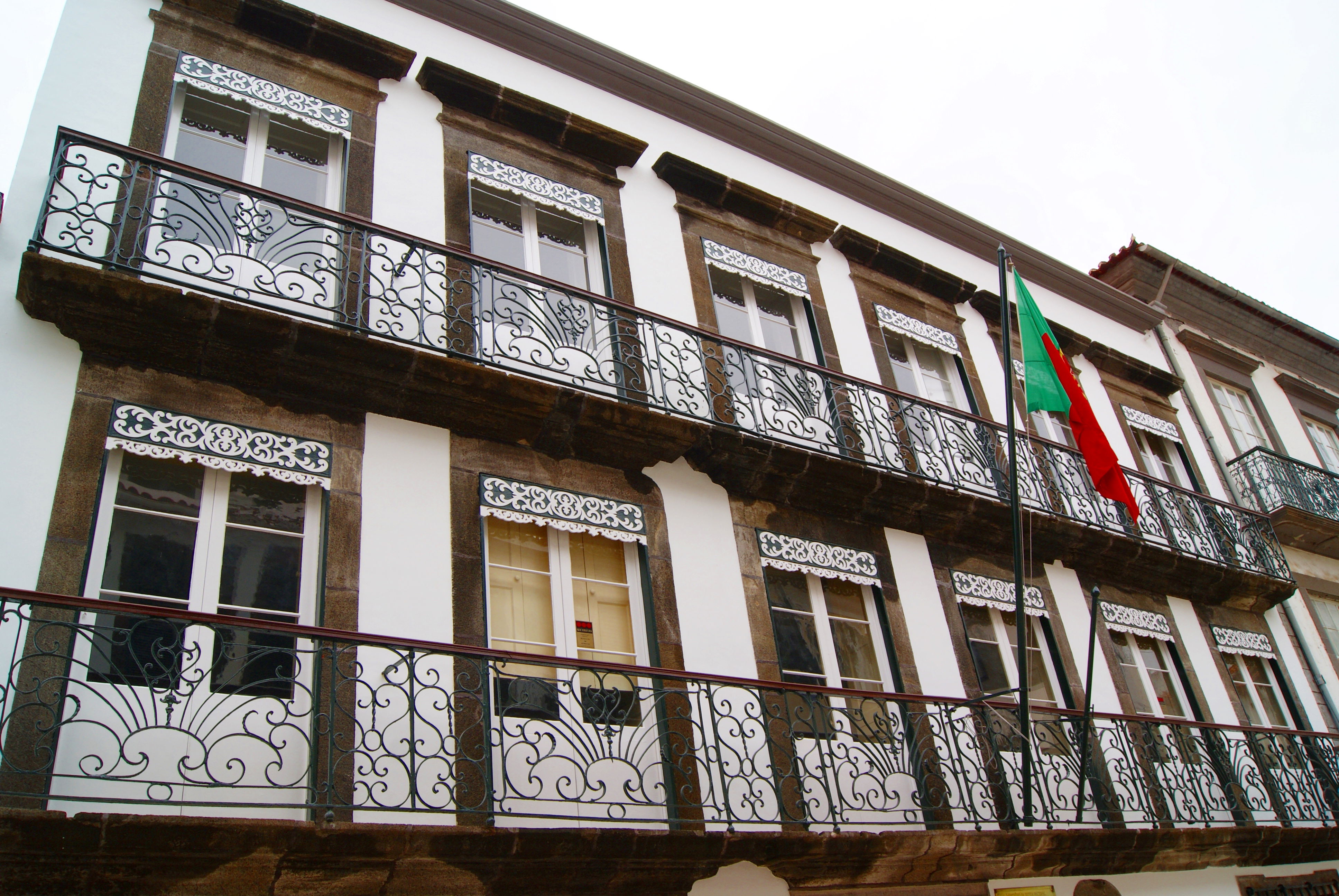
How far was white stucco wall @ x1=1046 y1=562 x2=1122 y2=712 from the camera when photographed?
9.82 metres

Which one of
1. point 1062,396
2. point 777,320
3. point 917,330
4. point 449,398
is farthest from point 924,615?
point 449,398

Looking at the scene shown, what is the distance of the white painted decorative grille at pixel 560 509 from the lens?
276 inches

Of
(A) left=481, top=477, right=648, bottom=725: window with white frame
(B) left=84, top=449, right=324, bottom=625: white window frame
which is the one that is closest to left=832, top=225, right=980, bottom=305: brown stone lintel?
(A) left=481, top=477, right=648, bottom=725: window with white frame

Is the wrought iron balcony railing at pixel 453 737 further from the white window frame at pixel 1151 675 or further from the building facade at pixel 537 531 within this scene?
the white window frame at pixel 1151 675

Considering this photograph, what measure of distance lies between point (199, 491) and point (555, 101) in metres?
5.58

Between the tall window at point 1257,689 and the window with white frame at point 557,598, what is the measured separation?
799 centimetres

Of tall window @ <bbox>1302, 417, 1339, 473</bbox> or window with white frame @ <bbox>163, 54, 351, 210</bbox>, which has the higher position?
tall window @ <bbox>1302, 417, 1339, 473</bbox>

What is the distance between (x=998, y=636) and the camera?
9492 millimetres

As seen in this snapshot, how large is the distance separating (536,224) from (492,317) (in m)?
2.26

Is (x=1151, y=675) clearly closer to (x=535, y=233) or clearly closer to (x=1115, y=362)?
(x=1115, y=362)

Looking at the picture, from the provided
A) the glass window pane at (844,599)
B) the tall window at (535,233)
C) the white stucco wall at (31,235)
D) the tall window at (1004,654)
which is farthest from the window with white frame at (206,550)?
the tall window at (1004,654)

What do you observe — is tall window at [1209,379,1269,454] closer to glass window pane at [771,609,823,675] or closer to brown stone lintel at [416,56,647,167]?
glass window pane at [771,609,823,675]

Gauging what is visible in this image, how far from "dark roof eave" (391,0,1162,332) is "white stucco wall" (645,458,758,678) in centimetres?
472

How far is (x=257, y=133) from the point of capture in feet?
25.5
